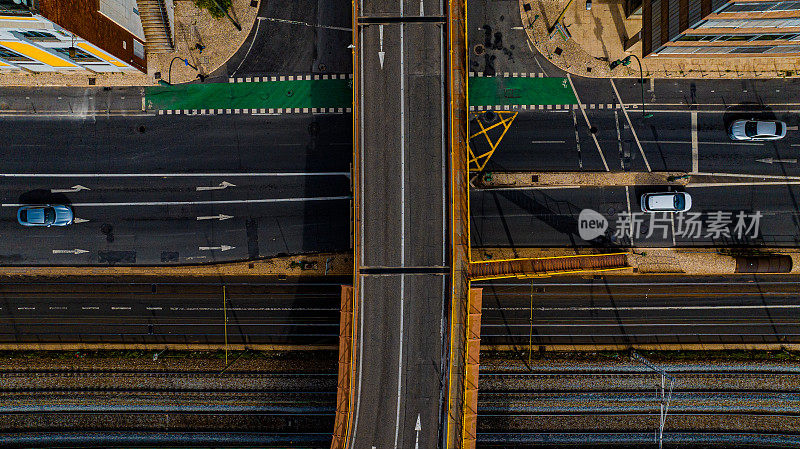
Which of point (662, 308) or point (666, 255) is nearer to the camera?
point (666, 255)

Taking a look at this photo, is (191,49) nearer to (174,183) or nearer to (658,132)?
(174,183)

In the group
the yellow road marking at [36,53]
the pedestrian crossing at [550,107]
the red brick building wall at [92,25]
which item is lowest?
the pedestrian crossing at [550,107]

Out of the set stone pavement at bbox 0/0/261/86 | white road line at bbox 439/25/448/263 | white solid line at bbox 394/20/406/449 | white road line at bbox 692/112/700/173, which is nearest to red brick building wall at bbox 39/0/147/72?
stone pavement at bbox 0/0/261/86

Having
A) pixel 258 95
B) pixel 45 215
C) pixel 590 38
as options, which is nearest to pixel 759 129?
pixel 590 38

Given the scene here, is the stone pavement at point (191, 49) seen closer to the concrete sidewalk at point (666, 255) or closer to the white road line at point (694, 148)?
the concrete sidewalk at point (666, 255)

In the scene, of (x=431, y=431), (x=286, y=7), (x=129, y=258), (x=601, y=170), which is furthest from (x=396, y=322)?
(x=286, y=7)

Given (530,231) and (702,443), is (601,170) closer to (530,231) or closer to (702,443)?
(530,231)

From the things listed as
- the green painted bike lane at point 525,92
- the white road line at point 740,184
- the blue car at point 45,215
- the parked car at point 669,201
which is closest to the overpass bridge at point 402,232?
the green painted bike lane at point 525,92
